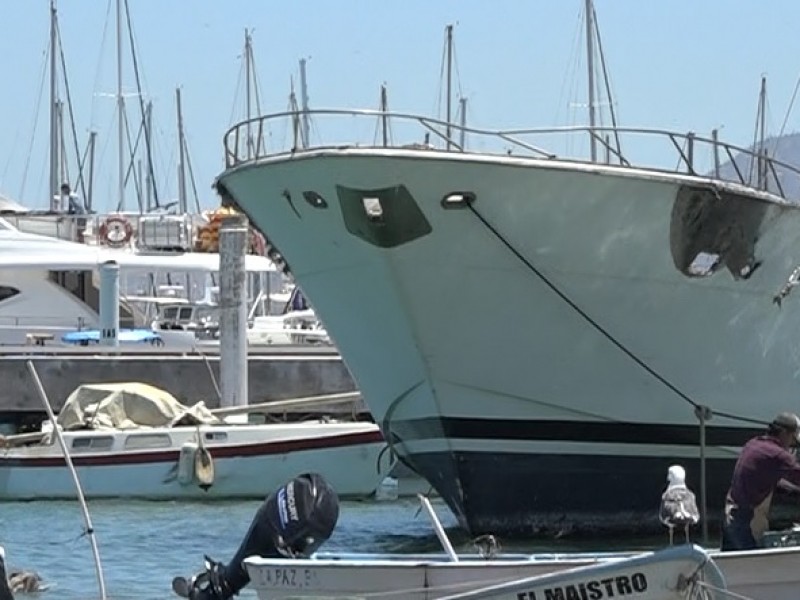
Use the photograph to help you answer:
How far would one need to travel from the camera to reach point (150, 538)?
2025 cm

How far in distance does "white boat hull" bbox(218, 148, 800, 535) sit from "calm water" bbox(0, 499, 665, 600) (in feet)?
2.50

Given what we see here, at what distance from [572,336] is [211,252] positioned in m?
24.5

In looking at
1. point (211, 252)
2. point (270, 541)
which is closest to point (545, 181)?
point (270, 541)

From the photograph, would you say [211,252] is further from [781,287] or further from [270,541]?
[270,541]

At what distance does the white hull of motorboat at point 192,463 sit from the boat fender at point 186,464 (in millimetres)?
11

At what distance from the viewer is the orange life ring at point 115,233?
40.3 m

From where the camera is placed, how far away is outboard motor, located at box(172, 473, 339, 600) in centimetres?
1284

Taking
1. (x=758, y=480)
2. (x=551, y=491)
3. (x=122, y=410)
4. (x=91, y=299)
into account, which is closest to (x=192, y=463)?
(x=122, y=410)

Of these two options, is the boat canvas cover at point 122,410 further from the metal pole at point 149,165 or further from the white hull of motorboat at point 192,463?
the metal pole at point 149,165

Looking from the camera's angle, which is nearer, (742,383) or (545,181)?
(545,181)

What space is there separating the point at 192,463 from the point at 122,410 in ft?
5.64

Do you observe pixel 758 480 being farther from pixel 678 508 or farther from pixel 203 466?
pixel 203 466

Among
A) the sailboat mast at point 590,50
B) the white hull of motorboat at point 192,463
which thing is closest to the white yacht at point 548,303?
the white hull of motorboat at point 192,463

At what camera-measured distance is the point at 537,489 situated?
18.5 m
